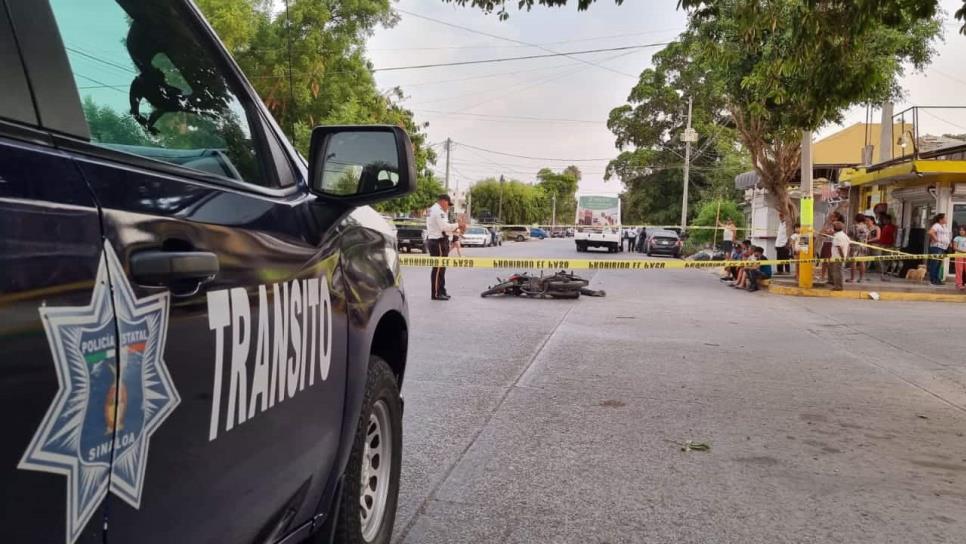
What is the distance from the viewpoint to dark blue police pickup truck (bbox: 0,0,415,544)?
112 cm

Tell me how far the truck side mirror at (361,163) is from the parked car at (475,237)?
39589 mm

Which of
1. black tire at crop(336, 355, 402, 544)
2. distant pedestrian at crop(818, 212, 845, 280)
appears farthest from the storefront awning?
black tire at crop(336, 355, 402, 544)

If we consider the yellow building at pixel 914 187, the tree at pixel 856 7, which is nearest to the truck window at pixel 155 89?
the tree at pixel 856 7

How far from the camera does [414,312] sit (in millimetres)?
10648

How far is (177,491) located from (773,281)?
16755 millimetres

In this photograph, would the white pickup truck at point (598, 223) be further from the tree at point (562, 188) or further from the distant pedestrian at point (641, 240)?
the tree at point (562, 188)

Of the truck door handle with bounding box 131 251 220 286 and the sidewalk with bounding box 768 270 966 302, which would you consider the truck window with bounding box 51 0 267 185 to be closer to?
the truck door handle with bounding box 131 251 220 286

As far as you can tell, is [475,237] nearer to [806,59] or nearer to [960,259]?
[960,259]

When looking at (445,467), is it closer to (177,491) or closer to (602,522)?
(602,522)

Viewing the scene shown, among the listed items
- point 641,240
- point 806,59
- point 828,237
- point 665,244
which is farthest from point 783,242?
point 641,240

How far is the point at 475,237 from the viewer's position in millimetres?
42469

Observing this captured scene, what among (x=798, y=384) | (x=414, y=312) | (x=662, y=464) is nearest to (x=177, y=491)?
(x=662, y=464)

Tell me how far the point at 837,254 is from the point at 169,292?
16179 mm

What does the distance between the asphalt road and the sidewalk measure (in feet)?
15.6
